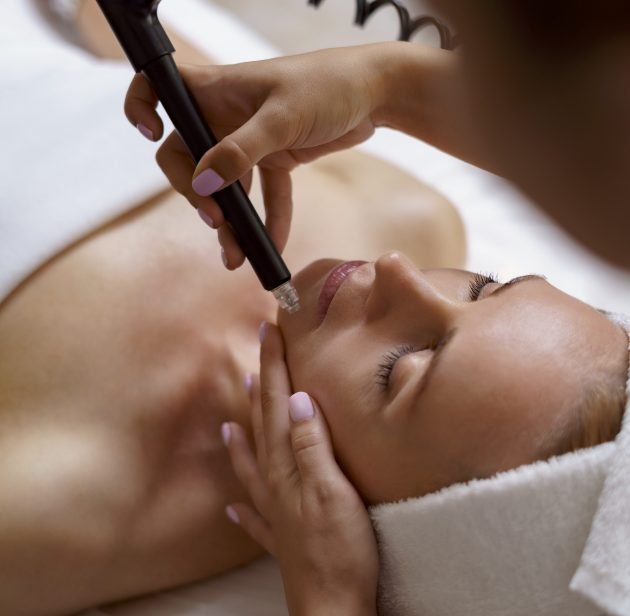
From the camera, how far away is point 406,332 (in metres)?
0.88

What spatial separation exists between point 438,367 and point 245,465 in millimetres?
324

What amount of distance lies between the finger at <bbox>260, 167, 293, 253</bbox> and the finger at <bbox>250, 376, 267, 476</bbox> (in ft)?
0.63

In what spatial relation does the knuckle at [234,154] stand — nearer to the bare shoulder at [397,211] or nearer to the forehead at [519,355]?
the forehead at [519,355]

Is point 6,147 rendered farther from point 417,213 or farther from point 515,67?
point 515,67

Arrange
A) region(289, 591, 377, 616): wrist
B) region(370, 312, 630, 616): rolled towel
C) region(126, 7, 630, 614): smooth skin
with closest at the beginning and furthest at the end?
region(126, 7, 630, 614): smooth skin, region(370, 312, 630, 616): rolled towel, region(289, 591, 377, 616): wrist

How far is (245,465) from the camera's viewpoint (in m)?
1.03

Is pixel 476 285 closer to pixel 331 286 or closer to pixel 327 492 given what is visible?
pixel 331 286

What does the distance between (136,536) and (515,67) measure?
86 cm

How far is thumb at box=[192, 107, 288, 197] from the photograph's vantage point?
2.66 feet

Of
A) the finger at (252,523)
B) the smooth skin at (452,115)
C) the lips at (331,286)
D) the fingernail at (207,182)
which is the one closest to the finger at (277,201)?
the smooth skin at (452,115)

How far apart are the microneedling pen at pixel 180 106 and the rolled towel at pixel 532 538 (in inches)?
11.8

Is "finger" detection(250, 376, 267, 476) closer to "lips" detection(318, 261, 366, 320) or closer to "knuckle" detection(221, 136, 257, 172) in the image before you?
"lips" detection(318, 261, 366, 320)

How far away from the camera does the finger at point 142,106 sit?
2.90 ft

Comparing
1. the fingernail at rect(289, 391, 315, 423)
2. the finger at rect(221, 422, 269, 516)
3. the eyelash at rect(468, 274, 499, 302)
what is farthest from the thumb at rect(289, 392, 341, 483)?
the eyelash at rect(468, 274, 499, 302)
